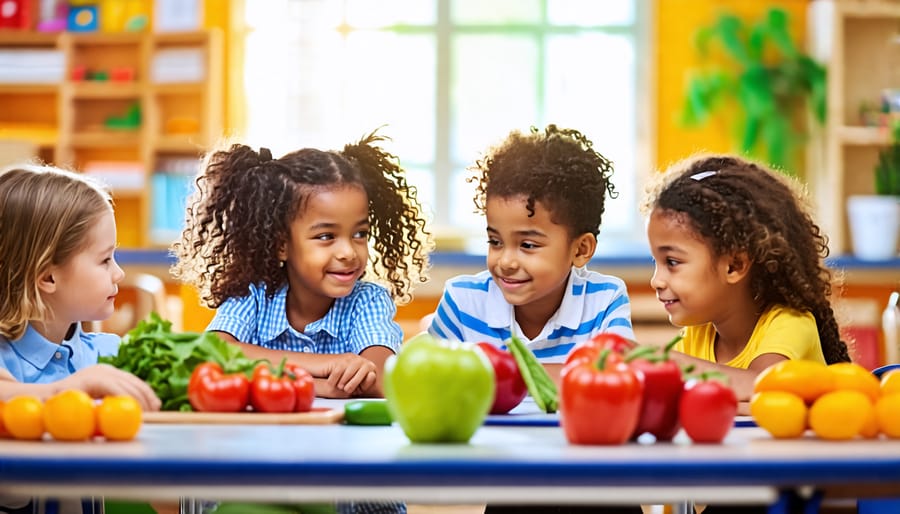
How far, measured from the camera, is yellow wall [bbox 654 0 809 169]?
7289mm

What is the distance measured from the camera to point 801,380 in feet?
5.34

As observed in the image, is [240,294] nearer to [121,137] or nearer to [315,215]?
[315,215]

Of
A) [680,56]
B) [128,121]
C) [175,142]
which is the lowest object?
[175,142]

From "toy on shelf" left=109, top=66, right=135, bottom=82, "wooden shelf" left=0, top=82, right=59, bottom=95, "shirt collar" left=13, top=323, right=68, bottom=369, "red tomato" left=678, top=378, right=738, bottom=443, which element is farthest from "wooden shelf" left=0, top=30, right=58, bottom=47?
"red tomato" left=678, top=378, right=738, bottom=443

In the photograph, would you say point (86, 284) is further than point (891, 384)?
Yes

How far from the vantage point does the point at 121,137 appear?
24.4 feet

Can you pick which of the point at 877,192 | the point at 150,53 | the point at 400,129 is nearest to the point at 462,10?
the point at 400,129

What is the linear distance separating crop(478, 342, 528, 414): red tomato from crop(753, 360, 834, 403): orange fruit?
0.40 metres

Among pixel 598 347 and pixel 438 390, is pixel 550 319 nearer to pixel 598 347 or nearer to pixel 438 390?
pixel 598 347

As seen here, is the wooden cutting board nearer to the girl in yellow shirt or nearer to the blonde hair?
the blonde hair

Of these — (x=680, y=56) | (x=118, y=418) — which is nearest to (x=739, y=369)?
(x=118, y=418)

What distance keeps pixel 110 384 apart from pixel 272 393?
22 centimetres

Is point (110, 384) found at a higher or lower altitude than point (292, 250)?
lower

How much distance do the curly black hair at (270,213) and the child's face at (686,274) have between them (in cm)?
64
